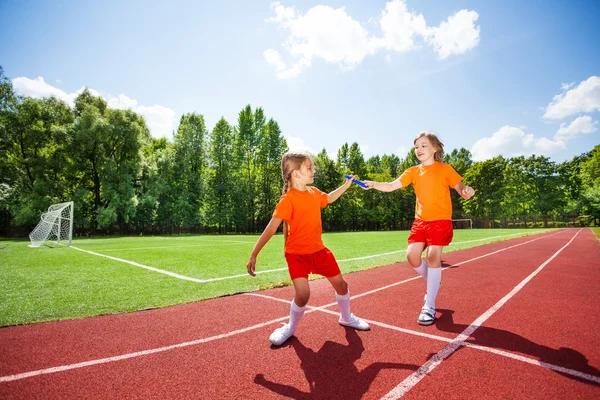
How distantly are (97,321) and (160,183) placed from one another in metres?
37.0

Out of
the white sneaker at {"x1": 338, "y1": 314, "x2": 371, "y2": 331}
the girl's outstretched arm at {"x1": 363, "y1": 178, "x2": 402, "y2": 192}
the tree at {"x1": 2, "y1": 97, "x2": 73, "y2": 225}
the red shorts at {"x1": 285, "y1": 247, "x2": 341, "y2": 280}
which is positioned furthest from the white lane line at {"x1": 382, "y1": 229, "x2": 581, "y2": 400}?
the tree at {"x1": 2, "y1": 97, "x2": 73, "y2": 225}

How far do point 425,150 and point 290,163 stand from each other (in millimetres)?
2091

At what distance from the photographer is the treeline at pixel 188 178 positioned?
107 feet

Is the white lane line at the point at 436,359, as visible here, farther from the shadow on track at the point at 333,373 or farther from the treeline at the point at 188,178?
the treeline at the point at 188,178

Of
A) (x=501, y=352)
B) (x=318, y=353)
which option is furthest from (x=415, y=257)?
(x=318, y=353)

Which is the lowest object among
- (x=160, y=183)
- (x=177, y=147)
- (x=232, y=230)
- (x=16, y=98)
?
(x=232, y=230)

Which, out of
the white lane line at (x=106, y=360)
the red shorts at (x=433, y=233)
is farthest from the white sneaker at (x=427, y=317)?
the white lane line at (x=106, y=360)

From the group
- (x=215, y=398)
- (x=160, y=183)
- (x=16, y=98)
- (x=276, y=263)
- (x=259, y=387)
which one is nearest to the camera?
(x=215, y=398)

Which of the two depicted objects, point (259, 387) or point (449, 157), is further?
point (449, 157)

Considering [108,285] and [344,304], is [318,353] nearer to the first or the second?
[344,304]

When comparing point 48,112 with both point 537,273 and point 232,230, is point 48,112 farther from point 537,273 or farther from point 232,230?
point 537,273

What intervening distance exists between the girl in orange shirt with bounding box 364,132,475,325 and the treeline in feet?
118

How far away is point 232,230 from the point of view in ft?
145

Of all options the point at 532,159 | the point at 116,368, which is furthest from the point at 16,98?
the point at 532,159
